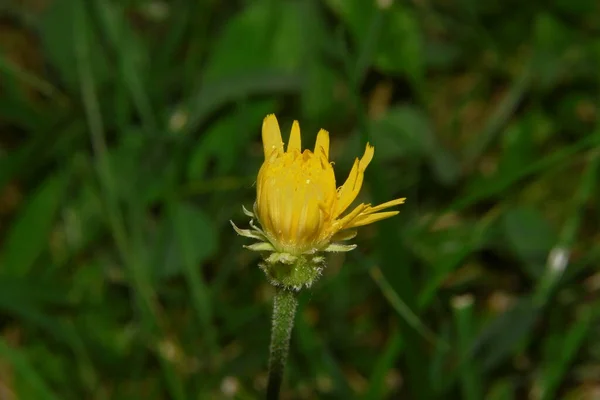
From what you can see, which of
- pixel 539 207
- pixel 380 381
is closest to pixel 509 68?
pixel 539 207

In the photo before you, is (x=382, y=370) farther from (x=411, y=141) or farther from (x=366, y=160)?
(x=411, y=141)

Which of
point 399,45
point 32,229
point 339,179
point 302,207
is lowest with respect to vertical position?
point 302,207

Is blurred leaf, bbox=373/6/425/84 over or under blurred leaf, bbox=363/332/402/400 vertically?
over

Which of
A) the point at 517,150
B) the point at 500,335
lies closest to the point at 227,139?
the point at 517,150

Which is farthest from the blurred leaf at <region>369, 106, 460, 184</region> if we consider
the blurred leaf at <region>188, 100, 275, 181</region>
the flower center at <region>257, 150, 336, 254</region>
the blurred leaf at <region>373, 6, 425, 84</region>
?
the flower center at <region>257, 150, 336, 254</region>

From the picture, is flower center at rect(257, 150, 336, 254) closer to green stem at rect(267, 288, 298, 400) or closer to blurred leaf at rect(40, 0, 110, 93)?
green stem at rect(267, 288, 298, 400)

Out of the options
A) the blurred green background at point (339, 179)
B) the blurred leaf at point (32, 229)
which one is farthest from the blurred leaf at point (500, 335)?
the blurred leaf at point (32, 229)

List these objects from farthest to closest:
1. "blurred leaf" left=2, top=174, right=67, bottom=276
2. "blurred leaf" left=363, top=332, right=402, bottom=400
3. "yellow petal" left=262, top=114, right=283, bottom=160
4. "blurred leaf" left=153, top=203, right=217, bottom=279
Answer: "blurred leaf" left=2, top=174, right=67, bottom=276, "blurred leaf" left=153, top=203, right=217, bottom=279, "blurred leaf" left=363, top=332, right=402, bottom=400, "yellow petal" left=262, top=114, right=283, bottom=160

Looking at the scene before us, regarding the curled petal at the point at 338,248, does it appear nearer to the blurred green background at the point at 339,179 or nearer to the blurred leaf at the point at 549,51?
the blurred green background at the point at 339,179
